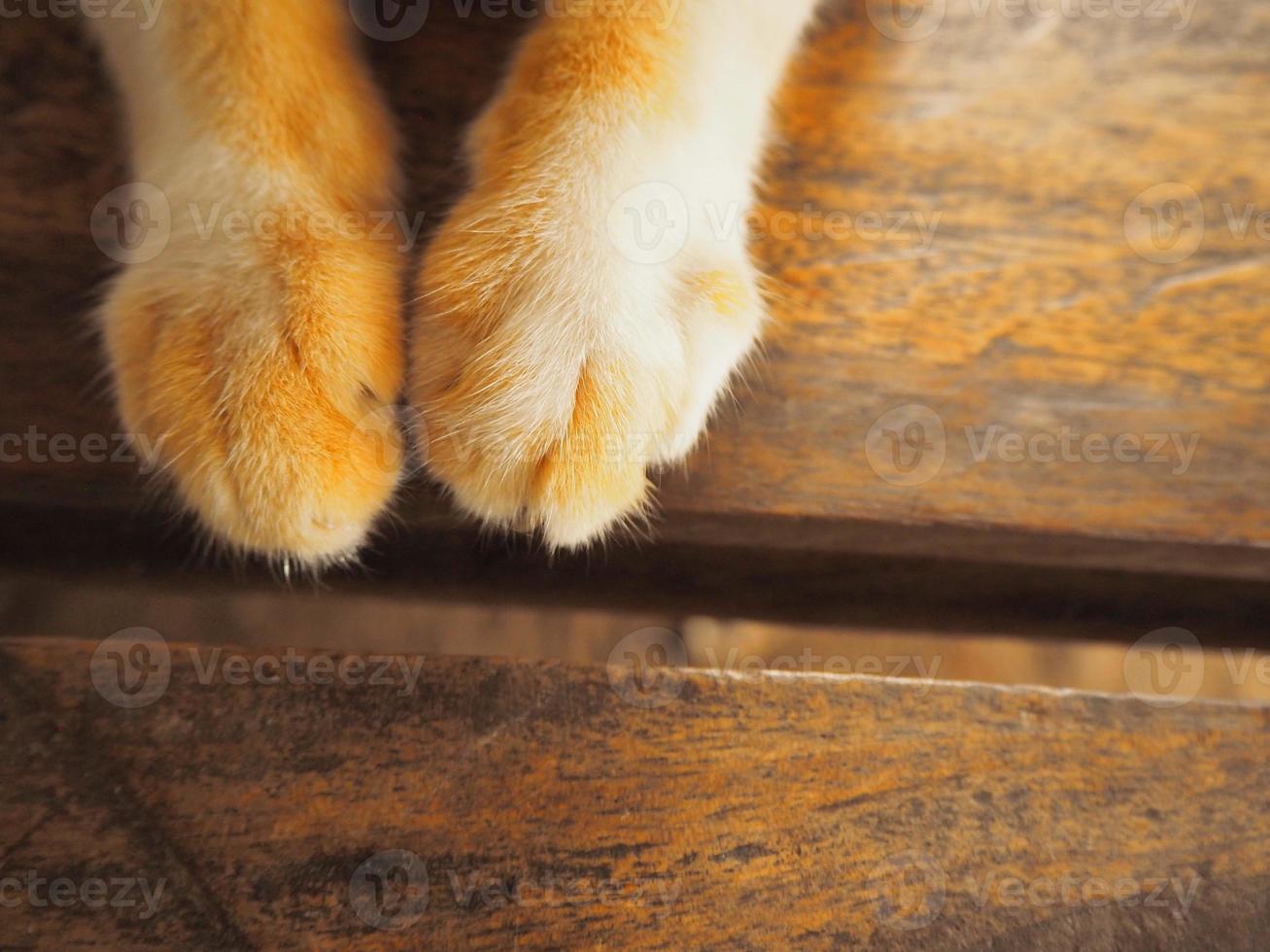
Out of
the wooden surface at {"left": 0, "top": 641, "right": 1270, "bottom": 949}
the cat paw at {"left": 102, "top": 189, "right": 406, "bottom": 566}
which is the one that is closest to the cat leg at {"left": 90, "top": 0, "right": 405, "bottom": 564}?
the cat paw at {"left": 102, "top": 189, "right": 406, "bottom": 566}

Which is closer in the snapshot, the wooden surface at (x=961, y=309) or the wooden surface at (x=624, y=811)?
the wooden surface at (x=624, y=811)

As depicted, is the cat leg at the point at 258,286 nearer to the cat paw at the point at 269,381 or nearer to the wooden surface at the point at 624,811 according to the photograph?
the cat paw at the point at 269,381

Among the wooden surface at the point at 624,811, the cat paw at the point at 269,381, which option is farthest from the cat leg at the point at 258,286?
the wooden surface at the point at 624,811

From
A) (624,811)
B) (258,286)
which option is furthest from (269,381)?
(624,811)

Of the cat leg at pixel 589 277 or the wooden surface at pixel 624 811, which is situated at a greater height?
the cat leg at pixel 589 277

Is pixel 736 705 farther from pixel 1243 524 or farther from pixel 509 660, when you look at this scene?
pixel 1243 524

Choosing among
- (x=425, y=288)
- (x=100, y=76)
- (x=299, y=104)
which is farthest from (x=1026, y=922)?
(x=100, y=76)
